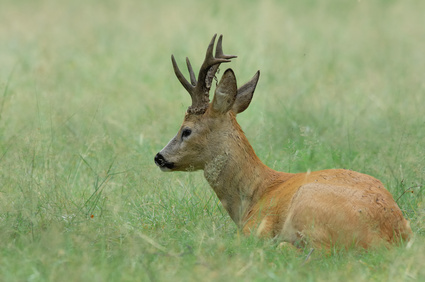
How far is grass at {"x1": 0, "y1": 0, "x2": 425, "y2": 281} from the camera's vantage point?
4.68m

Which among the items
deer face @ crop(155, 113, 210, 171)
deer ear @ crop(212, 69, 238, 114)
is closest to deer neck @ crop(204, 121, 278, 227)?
deer face @ crop(155, 113, 210, 171)

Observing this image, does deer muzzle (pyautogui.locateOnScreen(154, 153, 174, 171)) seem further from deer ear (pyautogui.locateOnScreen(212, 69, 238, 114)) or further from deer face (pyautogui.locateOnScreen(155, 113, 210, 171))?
deer ear (pyautogui.locateOnScreen(212, 69, 238, 114))

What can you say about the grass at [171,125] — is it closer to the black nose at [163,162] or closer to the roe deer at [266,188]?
the roe deer at [266,188]

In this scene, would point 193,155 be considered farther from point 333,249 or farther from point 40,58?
point 40,58

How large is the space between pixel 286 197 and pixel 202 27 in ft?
24.2

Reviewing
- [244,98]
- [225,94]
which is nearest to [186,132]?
[225,94]

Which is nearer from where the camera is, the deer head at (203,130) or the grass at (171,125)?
the grass at (171,125)

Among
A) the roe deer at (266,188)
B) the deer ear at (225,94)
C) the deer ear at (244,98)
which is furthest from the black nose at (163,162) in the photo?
the deer ear at (244,98)

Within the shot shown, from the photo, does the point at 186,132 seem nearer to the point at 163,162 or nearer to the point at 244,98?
the point at 163,162

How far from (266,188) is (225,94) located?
802mm

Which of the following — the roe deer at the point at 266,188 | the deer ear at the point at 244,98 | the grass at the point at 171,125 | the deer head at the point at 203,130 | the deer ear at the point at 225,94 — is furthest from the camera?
the deer ear at the point at 244,98

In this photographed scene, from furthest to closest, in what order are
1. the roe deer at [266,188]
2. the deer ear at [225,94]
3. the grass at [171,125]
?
the deer ear at [225,94] < the roe deer at [266,188] < the grass at [171,125]

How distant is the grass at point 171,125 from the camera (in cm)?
468

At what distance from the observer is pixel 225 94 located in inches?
232
